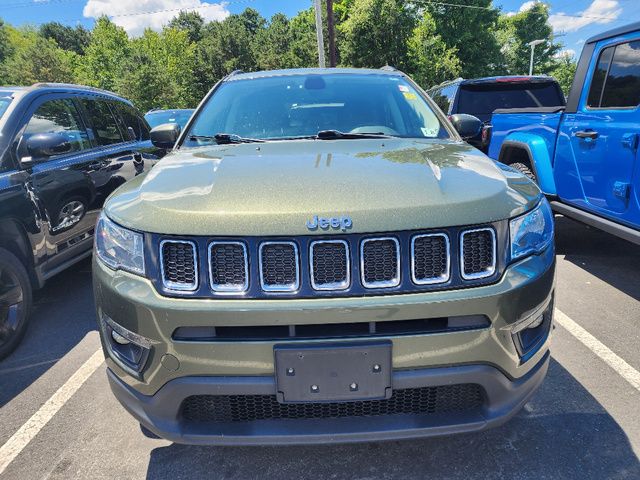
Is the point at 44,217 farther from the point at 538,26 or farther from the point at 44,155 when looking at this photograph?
the point at 538,26

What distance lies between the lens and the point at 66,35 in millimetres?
67688

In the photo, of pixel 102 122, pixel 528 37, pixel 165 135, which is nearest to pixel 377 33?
pixel 102 122

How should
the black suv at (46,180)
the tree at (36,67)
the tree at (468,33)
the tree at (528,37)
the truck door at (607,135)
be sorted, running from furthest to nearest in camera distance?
1. the tree at (528,37)
2. the tree at (36,67)
3. the tree at (468,33)
4. the truck door at (607,135)
5. the black suv at (46,180)

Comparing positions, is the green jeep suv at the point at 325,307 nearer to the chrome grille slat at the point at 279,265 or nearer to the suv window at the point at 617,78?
the chrome grille slat at the point at 279,265

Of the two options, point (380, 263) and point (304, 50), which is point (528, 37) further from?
point (380, 263)

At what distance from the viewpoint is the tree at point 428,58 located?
25719mm

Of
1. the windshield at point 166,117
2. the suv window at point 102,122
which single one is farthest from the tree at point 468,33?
the suv window at point 102,122

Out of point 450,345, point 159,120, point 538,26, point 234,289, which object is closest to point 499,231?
point 450,345

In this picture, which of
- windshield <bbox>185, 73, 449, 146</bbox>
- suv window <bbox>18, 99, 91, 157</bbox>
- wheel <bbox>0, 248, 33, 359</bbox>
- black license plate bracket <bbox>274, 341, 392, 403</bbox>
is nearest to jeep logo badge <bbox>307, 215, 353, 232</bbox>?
black license plate bracket <bbox>274, 341, 392, 403</bbox>

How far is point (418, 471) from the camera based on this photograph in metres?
2.11

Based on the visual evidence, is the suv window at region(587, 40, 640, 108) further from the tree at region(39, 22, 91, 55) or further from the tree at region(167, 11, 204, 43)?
the tree at region(39, 22, 91, 55)

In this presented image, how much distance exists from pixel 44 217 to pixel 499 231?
341 cm

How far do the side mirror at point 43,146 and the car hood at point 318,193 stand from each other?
69.3 inches

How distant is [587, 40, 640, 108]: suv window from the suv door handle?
0.22m
